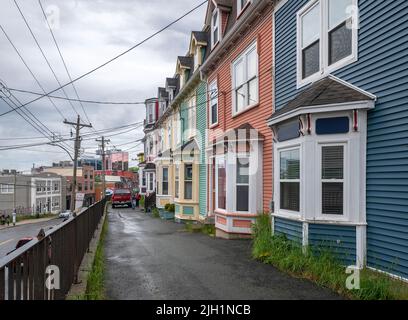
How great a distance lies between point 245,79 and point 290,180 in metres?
5.48

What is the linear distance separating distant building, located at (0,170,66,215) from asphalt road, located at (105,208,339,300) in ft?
220

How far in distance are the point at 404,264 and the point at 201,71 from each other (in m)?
13.4

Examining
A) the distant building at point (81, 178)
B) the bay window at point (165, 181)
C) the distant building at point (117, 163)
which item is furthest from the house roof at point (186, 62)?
the distant building at point (117, 163)

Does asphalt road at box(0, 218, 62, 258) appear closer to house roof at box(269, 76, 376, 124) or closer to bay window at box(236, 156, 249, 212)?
bay window at box(236, 156, 249, 212)

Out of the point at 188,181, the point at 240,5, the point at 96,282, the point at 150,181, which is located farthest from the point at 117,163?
the point at 96,282

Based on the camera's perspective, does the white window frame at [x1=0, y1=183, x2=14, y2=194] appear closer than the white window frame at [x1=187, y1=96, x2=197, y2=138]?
No

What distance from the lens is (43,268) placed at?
398 cm

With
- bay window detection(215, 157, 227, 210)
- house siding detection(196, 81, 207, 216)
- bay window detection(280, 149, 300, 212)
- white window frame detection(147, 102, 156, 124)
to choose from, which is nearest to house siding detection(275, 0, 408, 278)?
bay window detection(280, 149, 300, 212)

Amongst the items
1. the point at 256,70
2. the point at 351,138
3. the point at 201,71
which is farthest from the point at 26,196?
the point at 351,138

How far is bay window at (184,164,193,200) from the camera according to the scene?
725 inches

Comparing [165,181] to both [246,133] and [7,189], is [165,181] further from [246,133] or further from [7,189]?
[7,189]

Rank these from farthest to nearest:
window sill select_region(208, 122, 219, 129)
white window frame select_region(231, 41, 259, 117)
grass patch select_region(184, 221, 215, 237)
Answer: window sill select_region(208, 122, 219, 129), grass patch select_region(184, 221, 215, 237), white window frame select_region(231, 41, 259, 117)

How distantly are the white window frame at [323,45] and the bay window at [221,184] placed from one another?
448 cm

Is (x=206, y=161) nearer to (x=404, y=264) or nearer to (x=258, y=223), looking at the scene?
(x=258, y=223)
